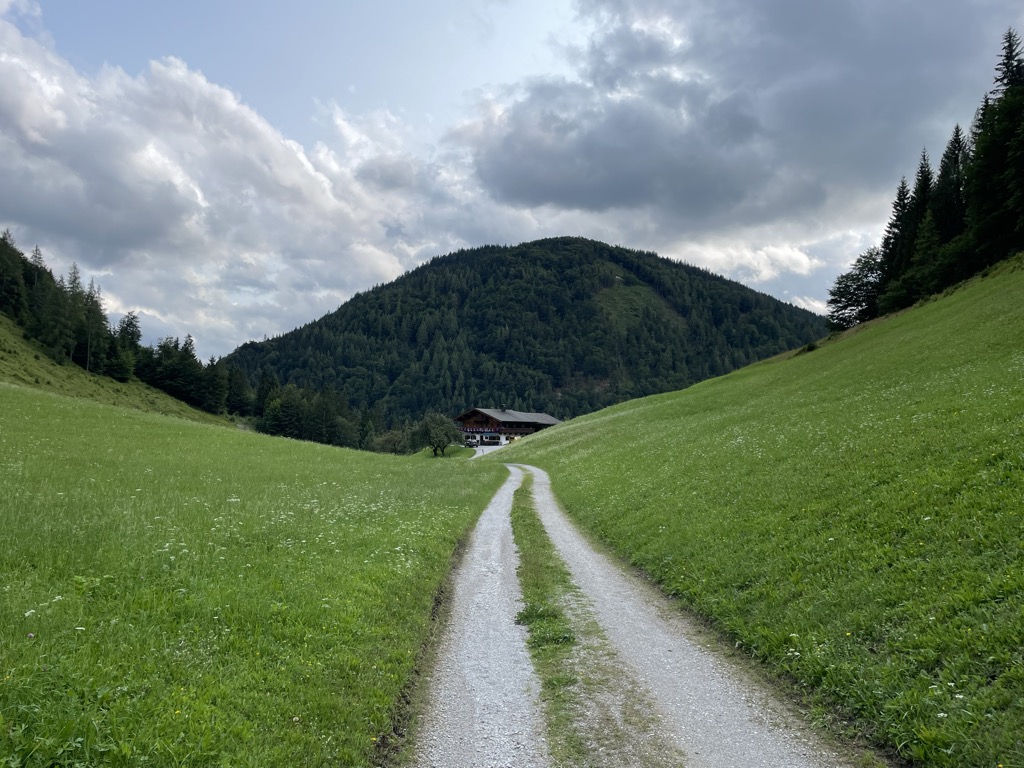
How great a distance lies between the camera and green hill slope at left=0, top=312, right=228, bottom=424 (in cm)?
8819

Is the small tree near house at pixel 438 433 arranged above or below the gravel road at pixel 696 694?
above

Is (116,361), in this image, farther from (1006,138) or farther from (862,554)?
→ (1006,138)

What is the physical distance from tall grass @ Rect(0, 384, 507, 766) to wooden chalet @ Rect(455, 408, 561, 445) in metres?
142

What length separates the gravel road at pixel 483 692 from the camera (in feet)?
23.0

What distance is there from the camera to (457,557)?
18406mm

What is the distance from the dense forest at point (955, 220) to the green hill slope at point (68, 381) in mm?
109353

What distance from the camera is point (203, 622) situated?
897 cm

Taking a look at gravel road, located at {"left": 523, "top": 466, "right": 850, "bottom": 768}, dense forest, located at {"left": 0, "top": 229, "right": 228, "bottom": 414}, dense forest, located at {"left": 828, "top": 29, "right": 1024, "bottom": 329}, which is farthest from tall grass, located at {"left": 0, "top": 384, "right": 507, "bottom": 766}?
dense forest, located at {"left": 0, "top": 229, "right": 228, "bottom": 414}

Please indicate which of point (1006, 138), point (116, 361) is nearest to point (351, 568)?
point (1006, 138)

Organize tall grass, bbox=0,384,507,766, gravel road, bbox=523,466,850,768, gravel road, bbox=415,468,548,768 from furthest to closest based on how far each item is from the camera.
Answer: gravel road, bbox=415,468,548,768, gravel road, bbox=523,466,850,768, tall grass, bbox=0,384,507,766

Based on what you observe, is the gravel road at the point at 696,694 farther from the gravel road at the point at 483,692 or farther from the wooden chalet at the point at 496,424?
the wooden chalet at the point at 496,424

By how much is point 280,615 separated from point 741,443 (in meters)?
24.5

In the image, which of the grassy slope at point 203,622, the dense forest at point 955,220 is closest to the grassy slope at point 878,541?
the grassy slope at point 203,622

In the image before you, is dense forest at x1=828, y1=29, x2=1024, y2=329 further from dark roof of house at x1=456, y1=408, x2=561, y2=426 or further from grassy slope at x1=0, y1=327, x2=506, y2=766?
dark roof of house at x1=456, y1=408, x2=561, y2=426
